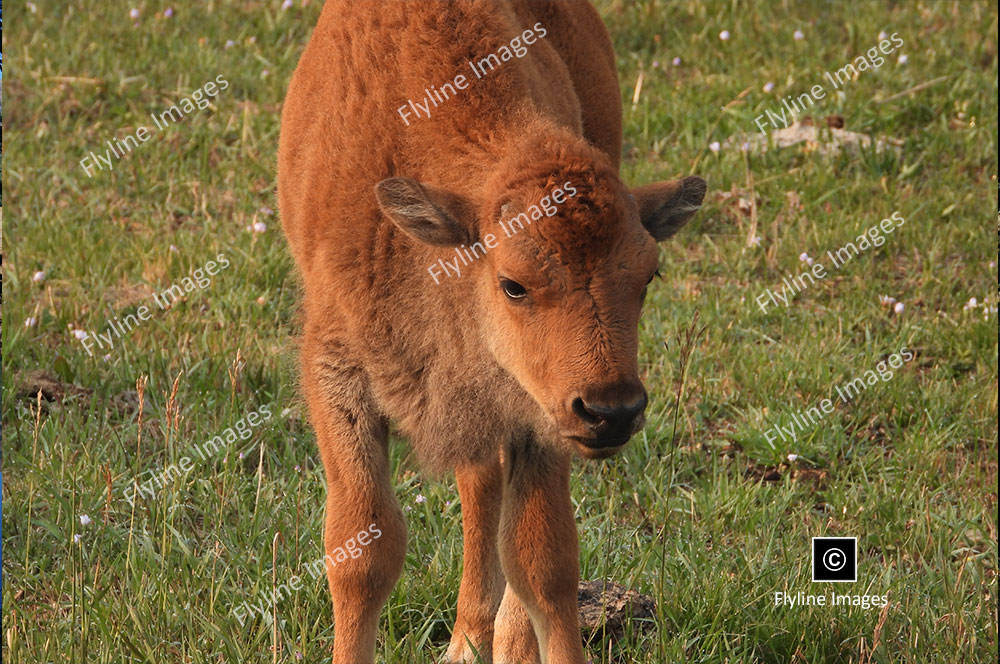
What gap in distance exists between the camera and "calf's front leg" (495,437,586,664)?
465 centimetres

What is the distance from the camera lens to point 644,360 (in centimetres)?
704

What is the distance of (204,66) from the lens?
9.26 metres

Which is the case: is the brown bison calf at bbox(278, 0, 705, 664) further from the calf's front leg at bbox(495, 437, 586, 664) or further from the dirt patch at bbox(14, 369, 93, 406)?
the dirt patch at bbox(14, 369, 93, 406)

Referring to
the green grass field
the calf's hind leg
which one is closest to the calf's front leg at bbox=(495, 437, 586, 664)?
the green grass field

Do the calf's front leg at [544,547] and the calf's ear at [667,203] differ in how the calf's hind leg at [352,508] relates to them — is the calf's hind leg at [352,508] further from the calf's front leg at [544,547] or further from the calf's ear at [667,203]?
the calf's ear at [667,203]

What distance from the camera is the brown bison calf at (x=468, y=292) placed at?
389 cm

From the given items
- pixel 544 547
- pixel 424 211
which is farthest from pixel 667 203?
pixel 544 547

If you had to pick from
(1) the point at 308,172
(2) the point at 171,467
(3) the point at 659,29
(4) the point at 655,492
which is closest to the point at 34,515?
(2) the point at 171,467

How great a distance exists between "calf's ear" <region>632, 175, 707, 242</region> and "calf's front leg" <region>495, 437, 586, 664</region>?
0.91m

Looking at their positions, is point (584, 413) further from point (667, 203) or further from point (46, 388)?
point (46, 388)

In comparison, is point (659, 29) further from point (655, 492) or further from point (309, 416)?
point (309, 416)

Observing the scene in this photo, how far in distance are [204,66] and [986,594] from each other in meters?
6.43

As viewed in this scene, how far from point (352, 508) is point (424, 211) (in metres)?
1.16

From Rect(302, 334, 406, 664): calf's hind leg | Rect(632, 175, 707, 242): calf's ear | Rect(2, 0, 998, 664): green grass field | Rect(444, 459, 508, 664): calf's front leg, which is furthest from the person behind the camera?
Rect(444, 459, 508, 664): calf's front leg
